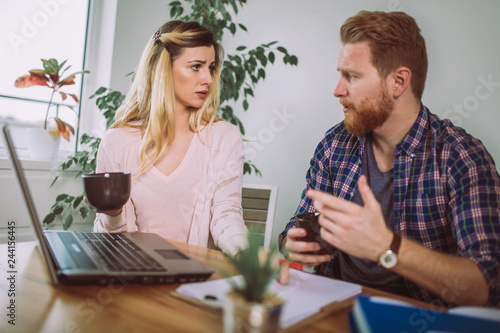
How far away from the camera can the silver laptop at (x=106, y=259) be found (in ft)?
2.41

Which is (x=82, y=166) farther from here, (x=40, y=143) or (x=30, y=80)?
(x=30, y=80)

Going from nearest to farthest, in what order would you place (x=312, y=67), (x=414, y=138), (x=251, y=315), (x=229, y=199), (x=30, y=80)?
(x=251, y=315) → (x=414, y=138) → (x=229, y=199) → (x=30, y=80) → (x=312, y=67)

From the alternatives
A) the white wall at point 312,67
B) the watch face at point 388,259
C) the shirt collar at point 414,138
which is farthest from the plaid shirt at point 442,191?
the white wall at point 312,67

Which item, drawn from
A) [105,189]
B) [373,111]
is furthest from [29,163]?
[373,111]

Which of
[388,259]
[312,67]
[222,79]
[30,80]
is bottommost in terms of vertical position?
[388,259]

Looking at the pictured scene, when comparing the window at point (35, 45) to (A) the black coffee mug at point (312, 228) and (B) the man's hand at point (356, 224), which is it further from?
(B) the man's hand at point (356, 224)

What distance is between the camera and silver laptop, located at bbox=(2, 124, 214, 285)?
734 millimetres

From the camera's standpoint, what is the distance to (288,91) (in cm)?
290

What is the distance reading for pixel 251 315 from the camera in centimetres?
47

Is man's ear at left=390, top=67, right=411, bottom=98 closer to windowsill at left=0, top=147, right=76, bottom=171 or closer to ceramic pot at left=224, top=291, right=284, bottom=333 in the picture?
ceramic pot at left=224, top=291, right=284, bottom=333

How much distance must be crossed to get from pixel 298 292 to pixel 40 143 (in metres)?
2.05

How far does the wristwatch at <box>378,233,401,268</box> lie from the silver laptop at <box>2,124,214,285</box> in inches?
14.1

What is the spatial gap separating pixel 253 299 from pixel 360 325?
0.17 m

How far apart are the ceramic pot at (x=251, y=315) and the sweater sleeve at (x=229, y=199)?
74cm
